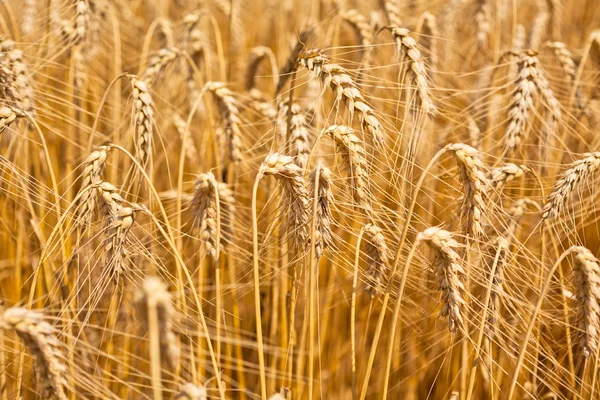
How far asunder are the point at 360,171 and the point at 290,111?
1.10 feet

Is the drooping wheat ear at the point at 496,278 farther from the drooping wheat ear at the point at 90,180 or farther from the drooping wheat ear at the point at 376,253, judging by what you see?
the drooping wheat ear at the point at 90,180

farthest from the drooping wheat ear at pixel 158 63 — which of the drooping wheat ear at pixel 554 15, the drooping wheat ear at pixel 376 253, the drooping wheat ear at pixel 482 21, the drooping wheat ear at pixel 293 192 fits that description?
the drooping wheat ear at pixel 554 15

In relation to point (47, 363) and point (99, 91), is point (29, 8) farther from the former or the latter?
point (47, 363)

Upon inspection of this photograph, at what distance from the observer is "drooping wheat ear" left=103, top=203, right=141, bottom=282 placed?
1.29 metres

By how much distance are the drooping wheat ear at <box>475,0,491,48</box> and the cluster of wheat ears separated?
0.01 metres

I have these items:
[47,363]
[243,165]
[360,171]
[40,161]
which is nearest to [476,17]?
[243,165]

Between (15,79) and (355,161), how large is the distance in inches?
38.7

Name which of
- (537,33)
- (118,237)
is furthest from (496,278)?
(537,33)

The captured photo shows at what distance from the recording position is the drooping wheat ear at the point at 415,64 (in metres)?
1.56

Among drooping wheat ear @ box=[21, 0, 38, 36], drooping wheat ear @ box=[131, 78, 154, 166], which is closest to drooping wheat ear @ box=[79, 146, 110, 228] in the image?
drooping wheat ear @ box=[131, 78, 154, 166]

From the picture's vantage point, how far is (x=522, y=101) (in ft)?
5.97

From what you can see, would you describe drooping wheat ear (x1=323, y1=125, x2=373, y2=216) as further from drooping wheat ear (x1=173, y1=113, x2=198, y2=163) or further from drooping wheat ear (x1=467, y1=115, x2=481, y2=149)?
drooping wheat ear (x1=173, y1=113, x2=198, y2=163)

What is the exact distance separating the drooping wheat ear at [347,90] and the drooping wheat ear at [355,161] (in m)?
0.05

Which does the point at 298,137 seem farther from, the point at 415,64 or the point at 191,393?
the point at 191,393
